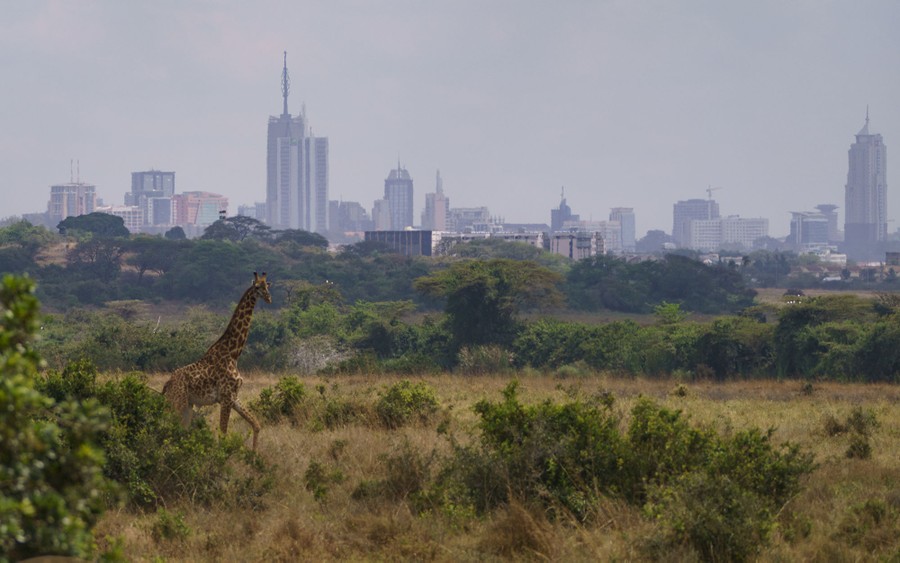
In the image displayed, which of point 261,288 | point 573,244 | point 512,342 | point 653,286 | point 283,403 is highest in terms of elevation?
point 573,244

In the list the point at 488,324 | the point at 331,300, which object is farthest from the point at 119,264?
the point at 488,324

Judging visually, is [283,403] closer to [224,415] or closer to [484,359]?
[224,415]

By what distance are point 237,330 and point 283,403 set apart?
291 centimetres

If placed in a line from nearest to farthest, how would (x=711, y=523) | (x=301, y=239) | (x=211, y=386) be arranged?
(x=711, y=523)
(x=211, y=386)
(x=301, y=239)

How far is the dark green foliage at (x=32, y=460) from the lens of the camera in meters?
3.72

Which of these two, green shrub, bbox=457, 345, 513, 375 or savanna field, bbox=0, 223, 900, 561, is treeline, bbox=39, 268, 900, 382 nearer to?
green shrub, bbox=457, 345, 513, 375

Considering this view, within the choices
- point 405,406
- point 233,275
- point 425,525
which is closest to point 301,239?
point 233,275

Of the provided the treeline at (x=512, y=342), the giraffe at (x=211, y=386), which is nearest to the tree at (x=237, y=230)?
the treeline at (x=512, y=342)

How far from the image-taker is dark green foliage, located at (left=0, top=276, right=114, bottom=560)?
3.72m

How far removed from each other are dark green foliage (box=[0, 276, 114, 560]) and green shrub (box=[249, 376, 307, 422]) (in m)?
10.6

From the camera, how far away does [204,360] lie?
11625mm

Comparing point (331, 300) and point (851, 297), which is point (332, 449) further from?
point (331, 300)

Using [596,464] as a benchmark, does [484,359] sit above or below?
below

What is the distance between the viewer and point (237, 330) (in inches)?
476
